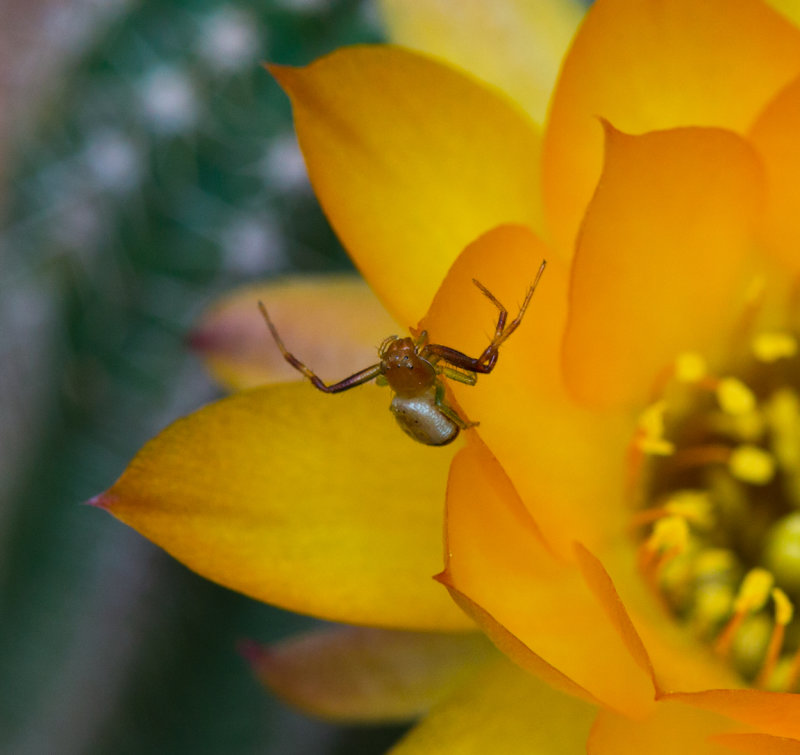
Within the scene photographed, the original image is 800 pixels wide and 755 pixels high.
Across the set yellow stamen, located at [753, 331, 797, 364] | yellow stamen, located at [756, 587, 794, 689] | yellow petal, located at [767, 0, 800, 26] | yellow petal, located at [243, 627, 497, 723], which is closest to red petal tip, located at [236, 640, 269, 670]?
yellow petal, located at [243, 627, 497, 723]

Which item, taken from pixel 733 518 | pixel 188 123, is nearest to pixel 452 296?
pixel 733 518

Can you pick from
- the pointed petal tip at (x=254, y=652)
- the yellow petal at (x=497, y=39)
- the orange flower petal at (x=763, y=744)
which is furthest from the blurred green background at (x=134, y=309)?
the orange flower petal at (x=763, y=744)

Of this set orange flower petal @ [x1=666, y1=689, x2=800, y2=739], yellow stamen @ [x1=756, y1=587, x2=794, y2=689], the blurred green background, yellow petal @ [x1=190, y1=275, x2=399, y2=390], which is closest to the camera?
orange flower petal @ [x1=666, y1=689, x2=800, y2=739]

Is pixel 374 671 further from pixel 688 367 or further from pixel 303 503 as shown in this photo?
pixel 688 367

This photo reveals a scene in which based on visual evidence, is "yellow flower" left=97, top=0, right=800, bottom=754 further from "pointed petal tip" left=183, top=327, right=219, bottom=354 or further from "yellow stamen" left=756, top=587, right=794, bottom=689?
"pointed petal tip" left=183, top=327, right=219, bottom=354

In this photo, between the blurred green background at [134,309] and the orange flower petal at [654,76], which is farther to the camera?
the blurred green background at [134,309]

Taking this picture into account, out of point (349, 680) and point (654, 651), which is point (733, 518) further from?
point (349, 680)

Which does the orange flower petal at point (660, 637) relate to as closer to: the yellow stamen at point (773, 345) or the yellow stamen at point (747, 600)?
the yellow stamen at point (747, 600)

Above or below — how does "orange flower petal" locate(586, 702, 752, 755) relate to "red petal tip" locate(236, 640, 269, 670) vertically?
above
